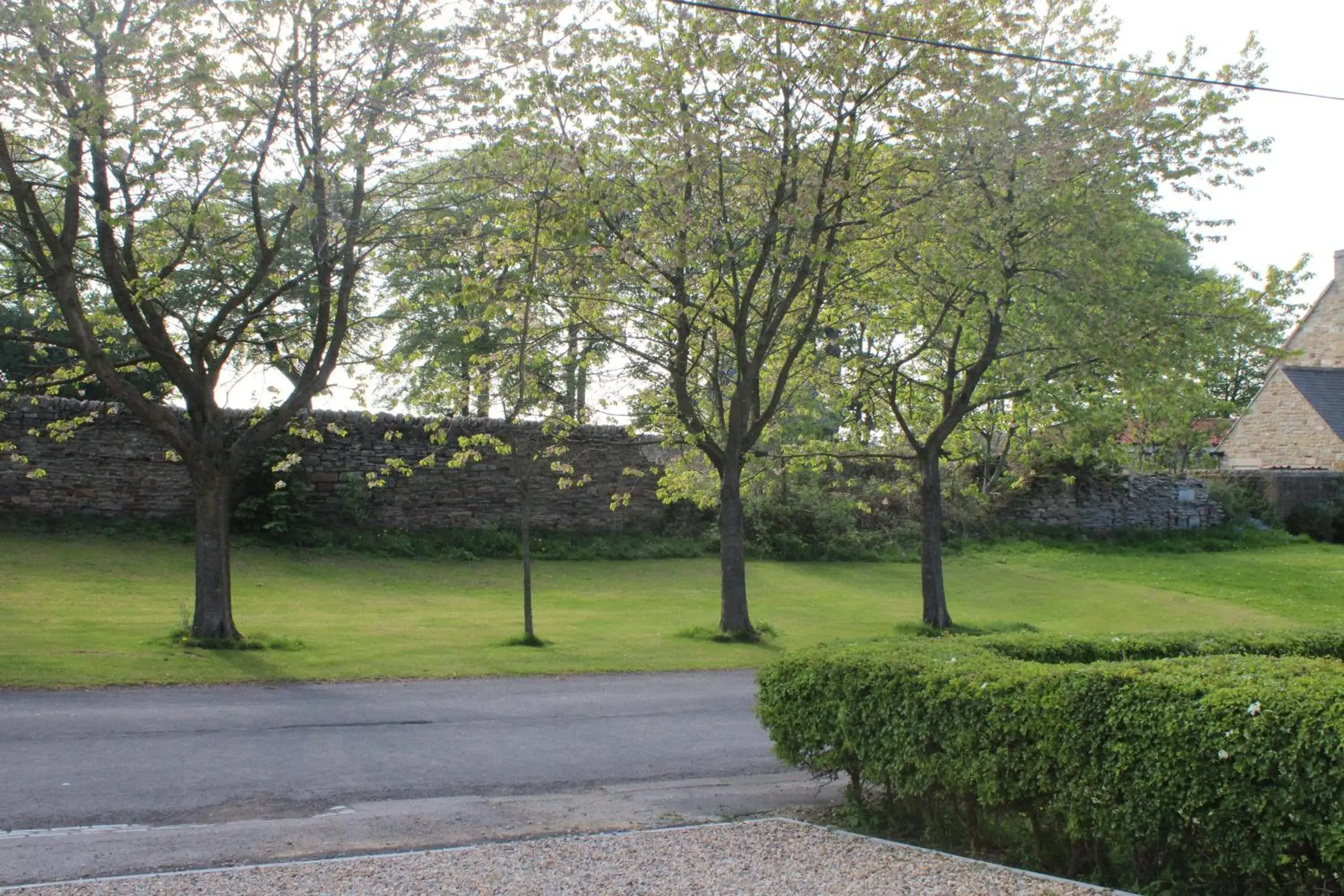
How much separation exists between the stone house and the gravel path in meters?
39.9

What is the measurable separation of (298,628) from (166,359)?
432cm

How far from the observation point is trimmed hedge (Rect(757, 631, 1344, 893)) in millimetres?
Result: 5039

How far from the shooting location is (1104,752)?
571cm

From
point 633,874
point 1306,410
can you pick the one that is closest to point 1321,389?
point 1306,410

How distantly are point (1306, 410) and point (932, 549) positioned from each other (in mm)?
29355

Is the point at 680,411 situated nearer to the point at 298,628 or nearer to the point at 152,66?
the point at 298,628

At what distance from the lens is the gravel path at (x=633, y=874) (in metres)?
5.32

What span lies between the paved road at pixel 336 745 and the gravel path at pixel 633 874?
1.96 metres

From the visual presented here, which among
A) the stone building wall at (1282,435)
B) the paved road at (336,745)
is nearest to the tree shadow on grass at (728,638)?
the paved road at (336,745)

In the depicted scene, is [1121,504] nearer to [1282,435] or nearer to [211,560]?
[1282,435]

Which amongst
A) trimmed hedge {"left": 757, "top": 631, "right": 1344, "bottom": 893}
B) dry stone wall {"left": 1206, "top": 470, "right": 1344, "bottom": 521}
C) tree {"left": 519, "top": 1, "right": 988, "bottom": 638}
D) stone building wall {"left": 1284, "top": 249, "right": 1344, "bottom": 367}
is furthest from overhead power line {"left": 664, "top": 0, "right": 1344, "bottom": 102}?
stone building wall {"left": 1284, "top": 249, "right": 1344, "bottom": 367}

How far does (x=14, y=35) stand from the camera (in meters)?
12.0

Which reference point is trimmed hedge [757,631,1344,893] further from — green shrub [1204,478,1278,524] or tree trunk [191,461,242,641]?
green shrub [1204,478,1278,524]

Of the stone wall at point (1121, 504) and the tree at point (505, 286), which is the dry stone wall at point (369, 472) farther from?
the tree at point (505, 286)
